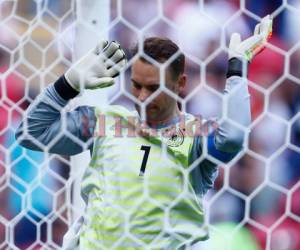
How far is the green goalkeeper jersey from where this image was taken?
0.58 metres

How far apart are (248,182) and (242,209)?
48 mm

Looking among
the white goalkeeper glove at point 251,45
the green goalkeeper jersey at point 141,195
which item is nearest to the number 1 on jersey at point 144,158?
the green goalkeeper jersey at point 141,195

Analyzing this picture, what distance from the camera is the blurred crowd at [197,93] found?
718mm

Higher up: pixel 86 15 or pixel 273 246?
pixel 86 15

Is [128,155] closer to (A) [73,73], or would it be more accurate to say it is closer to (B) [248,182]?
(A) [73,73]

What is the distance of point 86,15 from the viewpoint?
2.30ft

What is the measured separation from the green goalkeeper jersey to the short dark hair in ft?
0.17

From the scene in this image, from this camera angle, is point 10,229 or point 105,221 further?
point 10,229

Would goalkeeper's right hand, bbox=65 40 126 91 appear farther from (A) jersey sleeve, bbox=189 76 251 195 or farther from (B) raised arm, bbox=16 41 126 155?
(A) jersey sleeve, bbox=189 76 251 195

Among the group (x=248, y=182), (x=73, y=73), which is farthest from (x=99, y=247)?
Answer: (x=248, y=182)

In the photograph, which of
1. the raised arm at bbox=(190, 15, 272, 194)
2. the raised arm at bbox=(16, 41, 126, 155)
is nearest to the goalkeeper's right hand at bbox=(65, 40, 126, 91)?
the raised arm at bbox=(16, 41, 126, 155)

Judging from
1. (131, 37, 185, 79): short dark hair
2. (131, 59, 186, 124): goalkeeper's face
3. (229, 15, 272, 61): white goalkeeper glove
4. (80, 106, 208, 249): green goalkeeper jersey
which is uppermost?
(229, 15, 272, 61): white goalkeeper glove

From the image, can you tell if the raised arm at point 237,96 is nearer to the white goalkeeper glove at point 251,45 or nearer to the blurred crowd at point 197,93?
the white goalkeeper glove at point 251,45

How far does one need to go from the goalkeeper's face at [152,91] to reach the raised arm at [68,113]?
0.11 feet
